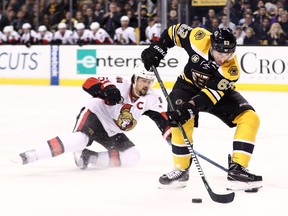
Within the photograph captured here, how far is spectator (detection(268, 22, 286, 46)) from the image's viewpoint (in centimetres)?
1157

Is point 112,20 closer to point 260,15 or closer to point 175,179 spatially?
point 260,15

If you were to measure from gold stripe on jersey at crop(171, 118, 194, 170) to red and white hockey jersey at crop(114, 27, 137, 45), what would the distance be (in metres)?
8.43

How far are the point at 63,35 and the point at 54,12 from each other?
0.93 m

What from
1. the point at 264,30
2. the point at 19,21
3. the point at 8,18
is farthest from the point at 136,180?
the point at 8,18

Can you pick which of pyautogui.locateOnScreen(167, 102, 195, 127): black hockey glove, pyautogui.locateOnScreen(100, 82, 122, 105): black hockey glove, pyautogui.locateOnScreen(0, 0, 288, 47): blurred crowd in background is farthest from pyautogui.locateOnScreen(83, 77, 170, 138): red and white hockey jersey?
pyautogui.locateOnScreen(0, 0, 288, 47): blurred crowd in background

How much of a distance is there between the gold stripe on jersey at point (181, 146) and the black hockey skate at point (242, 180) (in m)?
0.28

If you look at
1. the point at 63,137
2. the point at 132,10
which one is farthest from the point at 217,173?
the point at 132,10

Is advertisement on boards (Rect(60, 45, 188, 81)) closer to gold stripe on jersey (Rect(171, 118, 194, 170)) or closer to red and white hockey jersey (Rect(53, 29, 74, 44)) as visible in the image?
red and white hockey jersey (Rect(53, 29, 74, 44))

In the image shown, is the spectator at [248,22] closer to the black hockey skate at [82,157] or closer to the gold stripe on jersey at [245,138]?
the black hockey skate at [82,157]

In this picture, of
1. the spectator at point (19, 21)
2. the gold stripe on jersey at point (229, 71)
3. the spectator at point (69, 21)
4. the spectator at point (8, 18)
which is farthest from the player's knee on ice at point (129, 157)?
the spectator at point (8, 18)

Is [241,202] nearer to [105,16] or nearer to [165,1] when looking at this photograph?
[165,1]

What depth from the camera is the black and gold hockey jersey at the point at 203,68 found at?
14.2 feet

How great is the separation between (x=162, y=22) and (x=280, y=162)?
7.39 meters

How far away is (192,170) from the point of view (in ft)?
16.9
